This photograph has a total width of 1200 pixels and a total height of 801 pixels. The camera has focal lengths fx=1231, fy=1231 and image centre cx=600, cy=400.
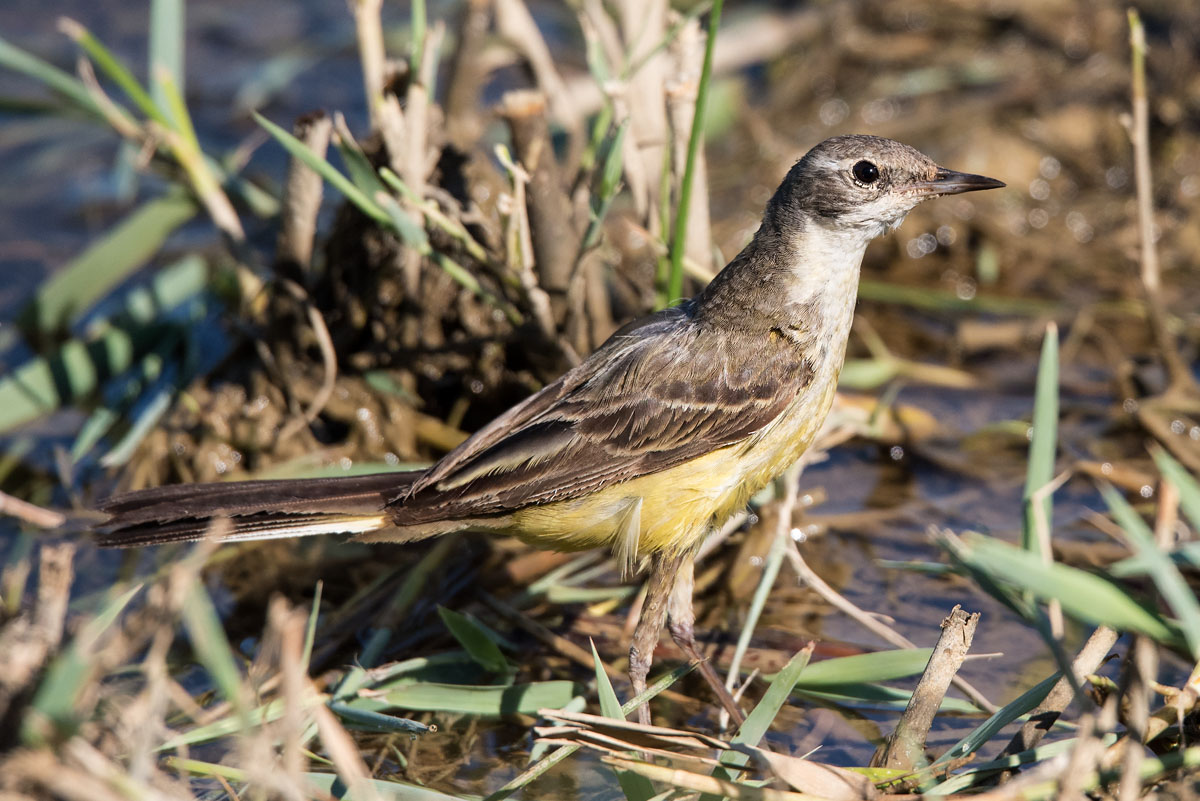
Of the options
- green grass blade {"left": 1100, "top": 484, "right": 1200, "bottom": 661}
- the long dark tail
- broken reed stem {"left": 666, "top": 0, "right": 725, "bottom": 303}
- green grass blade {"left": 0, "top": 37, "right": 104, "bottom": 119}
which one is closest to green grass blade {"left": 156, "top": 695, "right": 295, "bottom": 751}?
the long dark tail

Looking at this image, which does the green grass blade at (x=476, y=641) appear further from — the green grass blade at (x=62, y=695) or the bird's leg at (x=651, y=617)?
the green grass blade at (x=62, y=695)

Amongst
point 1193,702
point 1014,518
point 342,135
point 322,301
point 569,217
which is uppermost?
point 342,135

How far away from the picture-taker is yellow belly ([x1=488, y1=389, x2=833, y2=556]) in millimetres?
4238

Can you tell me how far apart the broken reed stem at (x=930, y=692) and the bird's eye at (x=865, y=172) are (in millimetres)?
1541

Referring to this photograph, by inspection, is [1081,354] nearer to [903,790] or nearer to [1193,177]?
[1193,177]

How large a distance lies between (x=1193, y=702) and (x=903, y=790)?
2.67 ft

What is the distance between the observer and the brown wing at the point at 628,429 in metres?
4.23

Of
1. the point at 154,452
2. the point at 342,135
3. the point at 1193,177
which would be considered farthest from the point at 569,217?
the point at 1193,177

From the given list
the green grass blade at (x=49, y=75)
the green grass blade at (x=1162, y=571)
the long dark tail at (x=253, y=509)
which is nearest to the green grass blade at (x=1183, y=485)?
the green grass blade at (x=1162, y=571)

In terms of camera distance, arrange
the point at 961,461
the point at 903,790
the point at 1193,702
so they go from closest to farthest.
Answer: the point at 1193,702 → the point at 903,790 → the point at 961,461

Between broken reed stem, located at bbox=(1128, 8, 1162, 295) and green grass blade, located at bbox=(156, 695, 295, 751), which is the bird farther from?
broken reed stem, located at bbox=(1128, 8, 1162, 295)

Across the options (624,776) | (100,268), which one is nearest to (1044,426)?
(624,776)

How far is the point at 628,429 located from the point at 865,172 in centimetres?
121

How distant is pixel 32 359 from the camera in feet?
21.2
